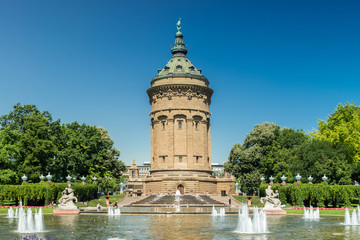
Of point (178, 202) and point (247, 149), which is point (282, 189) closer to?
point (178, 202)

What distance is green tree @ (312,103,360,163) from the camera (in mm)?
48031

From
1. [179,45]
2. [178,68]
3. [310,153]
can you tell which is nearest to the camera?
[310,153]

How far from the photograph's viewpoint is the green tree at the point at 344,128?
48.0m

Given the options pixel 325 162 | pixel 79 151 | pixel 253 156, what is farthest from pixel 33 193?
pixel 253 156

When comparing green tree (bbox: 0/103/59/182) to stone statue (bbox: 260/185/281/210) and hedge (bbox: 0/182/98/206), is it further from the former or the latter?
stone statue (bbox: 260/185/281/210)

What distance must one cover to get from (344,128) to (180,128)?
30.4 m

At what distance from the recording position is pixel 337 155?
151ft

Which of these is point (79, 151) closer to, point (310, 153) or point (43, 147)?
point (43, 147)

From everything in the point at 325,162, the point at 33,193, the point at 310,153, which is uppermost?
the point at 310,153

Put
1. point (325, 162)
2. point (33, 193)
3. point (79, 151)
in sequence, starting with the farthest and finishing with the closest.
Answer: point (79, 151), point (325, 162), point (33, 193)

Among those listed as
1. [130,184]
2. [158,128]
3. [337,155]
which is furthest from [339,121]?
[130,184]

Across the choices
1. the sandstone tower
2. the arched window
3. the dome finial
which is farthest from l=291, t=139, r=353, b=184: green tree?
the dome finial

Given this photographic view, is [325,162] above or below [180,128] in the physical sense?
below

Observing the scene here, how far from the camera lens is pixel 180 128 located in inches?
2795
